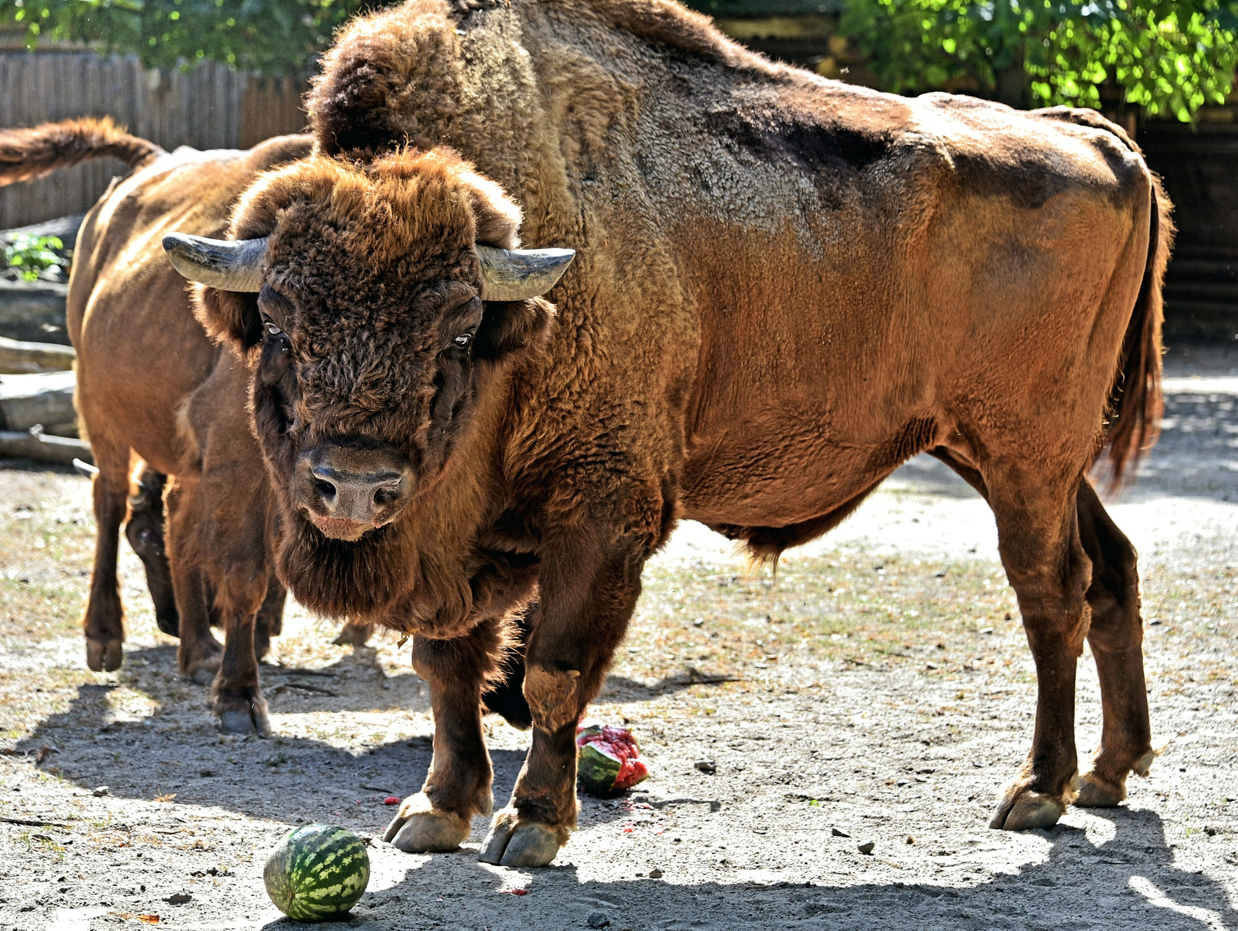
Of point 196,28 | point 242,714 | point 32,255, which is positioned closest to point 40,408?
point 32,255

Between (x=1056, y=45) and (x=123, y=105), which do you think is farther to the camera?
(x=123, y=105)

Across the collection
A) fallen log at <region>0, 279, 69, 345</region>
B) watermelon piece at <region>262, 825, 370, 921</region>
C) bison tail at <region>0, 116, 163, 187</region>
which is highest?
bison tail at <region>0, 116, 163, 187</region>

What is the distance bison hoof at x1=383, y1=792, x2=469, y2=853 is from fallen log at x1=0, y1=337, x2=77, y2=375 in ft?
29.1

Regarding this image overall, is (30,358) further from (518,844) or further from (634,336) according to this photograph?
(518,844)

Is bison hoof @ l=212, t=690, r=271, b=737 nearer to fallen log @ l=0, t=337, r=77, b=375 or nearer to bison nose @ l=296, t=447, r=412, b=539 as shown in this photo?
bison nose @ l=296, t=447, r=412, b=539

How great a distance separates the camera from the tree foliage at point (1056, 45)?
13.1 m

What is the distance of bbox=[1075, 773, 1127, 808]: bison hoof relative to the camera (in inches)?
194

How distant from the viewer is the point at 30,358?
39.9 feet

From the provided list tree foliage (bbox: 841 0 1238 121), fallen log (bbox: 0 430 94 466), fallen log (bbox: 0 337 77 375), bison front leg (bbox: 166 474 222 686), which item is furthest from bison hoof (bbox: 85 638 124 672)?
tree foliage (bbox: 841 0 1238 121)

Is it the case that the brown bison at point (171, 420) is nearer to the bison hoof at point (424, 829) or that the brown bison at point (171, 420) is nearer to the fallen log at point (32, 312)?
the bison hoof at point (424, 829)

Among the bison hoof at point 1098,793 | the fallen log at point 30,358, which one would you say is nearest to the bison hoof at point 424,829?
the bison hoof at point 1098,793

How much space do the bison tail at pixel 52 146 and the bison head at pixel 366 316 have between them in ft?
13.8

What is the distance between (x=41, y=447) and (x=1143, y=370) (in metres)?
8.49

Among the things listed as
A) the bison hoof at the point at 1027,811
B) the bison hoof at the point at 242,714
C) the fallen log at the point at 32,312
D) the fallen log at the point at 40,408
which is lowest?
the fallen log at the point at 40,408
